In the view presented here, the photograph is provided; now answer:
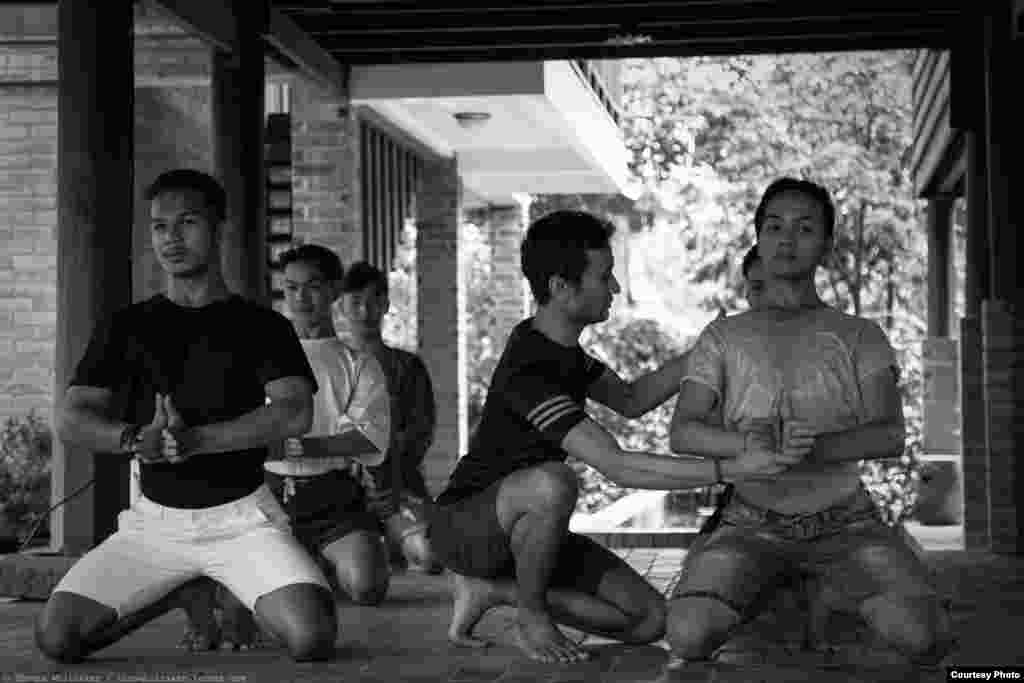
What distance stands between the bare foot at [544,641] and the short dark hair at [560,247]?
3.47 ft

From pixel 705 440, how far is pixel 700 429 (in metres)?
0.07

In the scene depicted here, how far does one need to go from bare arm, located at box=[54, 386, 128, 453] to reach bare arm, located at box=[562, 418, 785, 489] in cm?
142

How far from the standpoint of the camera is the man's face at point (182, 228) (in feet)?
19.5

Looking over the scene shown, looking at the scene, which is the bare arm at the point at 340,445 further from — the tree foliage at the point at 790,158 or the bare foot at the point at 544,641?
the tree foliage at the point at 790,158

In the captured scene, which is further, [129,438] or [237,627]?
[237,627]

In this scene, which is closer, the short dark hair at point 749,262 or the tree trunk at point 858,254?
the short dark hair at point 749,262

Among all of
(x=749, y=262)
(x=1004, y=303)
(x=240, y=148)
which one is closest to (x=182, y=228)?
(x=749, y=262)

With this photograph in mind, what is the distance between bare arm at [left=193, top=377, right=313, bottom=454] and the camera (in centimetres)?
581

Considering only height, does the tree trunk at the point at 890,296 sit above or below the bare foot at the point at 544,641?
above

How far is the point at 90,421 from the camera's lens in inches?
232

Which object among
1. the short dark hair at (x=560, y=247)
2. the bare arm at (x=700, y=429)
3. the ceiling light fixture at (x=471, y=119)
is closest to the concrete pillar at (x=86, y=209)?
the short dark hair at (x=560, y=247)

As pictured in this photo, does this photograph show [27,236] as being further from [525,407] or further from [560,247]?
[525,407]

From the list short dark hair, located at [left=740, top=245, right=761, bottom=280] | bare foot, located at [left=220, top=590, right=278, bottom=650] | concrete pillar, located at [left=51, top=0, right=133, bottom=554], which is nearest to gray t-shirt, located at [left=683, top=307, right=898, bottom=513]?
short dark hair, located at [left=740, top=245, right=761, bottom=280]

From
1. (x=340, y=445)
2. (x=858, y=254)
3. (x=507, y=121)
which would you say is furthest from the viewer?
(x=858, y=254)
